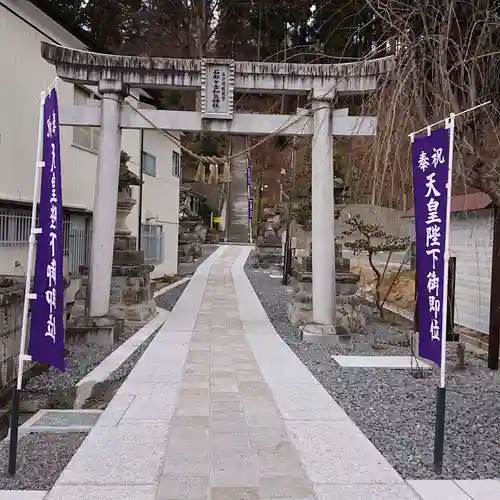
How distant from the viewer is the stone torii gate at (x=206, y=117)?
9336 mm

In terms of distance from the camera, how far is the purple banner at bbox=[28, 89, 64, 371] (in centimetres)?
421

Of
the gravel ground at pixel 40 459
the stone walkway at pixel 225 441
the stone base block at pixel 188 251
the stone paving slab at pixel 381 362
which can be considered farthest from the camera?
the stone base block at pixel 188 251

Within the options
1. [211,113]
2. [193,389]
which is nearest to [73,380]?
[193,389]

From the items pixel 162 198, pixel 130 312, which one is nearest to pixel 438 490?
pixel 130 312

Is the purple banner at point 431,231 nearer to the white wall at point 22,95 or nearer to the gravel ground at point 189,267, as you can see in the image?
the white wall at point 22,95

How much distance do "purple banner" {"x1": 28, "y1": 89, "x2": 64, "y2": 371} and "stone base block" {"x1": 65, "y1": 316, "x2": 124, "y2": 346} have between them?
4.76 m

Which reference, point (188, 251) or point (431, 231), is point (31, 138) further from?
point (188, 251)

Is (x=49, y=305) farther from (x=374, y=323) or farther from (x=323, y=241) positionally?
(x=374, y=323)

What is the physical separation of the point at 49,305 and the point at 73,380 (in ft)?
9.52

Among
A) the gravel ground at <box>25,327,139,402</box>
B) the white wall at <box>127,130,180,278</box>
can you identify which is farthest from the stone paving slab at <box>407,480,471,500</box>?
the white wall at <box>127,130,180,278</box>

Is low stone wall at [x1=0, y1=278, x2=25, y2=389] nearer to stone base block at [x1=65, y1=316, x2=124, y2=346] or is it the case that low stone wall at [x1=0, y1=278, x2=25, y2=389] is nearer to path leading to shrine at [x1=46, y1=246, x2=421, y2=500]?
path leading to shrine at [x1=46, y1=246, x2=421, y2=500]

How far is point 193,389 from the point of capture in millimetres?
6082

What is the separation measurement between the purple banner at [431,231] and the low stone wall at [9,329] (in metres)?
4.38

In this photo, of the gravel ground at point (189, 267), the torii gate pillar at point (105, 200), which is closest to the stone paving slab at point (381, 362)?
the torii gate pillar at point (105, 200)
